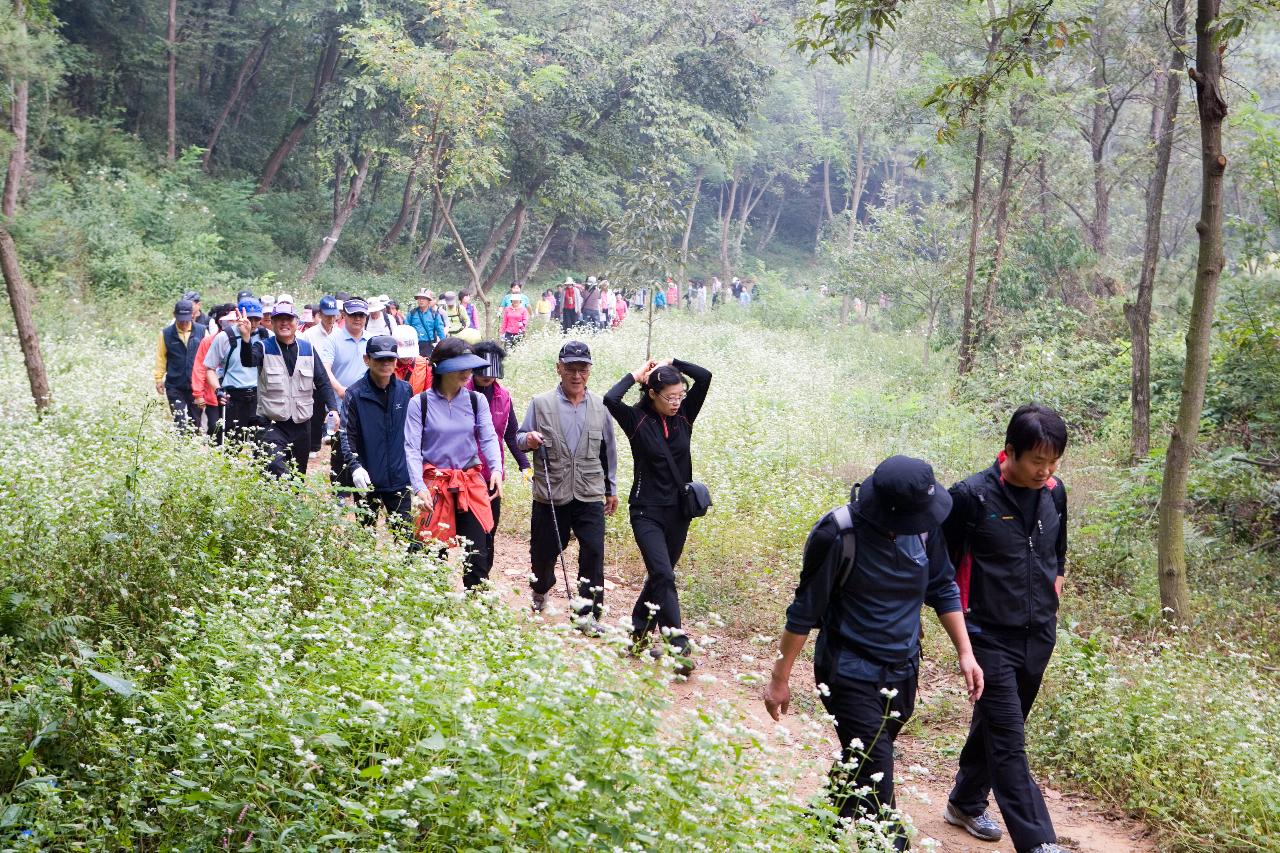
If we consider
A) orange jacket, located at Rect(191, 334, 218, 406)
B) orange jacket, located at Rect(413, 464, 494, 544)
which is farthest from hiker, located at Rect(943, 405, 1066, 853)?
orange jacket, located at Rect(191, 334, 218, 406)

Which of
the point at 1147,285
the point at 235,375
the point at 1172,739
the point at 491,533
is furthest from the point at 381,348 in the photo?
the point at 1147,285

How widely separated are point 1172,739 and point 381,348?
16.7 ft

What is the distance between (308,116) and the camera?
33500 millimetres

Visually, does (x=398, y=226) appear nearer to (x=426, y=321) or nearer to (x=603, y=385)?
(x=603, y=385)

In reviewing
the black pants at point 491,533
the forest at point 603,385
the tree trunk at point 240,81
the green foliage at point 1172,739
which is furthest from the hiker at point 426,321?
the tree trunk at point 240,81

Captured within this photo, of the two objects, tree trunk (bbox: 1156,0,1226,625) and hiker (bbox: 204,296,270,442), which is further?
hiker (bbox: 204,296,270,442)

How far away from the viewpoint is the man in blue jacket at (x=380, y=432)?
24.1ft

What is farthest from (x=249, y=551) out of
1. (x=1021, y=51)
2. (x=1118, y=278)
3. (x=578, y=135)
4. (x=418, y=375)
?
(x=578, y=135)

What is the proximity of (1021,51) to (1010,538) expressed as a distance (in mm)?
4812

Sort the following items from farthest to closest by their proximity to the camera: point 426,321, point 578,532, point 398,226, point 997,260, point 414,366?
1. point 398,226
2. point 997,260
3. point 426,321
4. point 414,366
5. point 578,532

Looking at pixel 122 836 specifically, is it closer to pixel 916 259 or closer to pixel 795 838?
pixel 795 838

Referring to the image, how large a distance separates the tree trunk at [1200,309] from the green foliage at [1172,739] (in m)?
0.75

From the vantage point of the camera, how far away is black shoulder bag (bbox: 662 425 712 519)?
716 centimetres

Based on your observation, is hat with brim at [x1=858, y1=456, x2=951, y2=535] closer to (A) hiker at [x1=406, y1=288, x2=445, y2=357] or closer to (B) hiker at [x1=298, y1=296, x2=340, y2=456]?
(B) hiker at [x1=298, y1=296, x2=340, y2=456]
